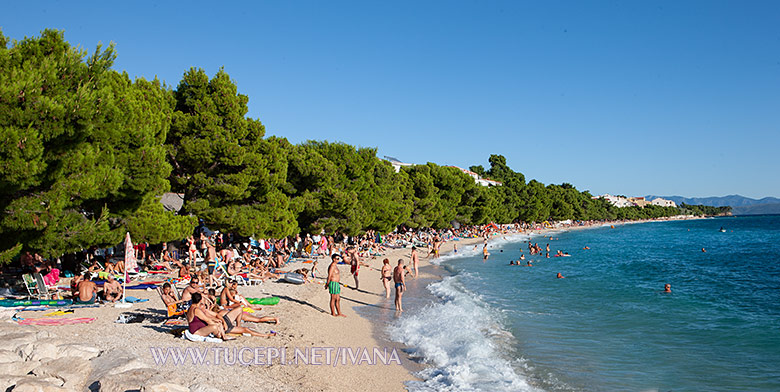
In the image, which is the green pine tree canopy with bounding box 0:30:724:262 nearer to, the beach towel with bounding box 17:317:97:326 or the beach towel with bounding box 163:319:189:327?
the beach towel with bounding box 17:317:97:326

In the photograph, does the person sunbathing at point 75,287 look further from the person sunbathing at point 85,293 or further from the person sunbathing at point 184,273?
the person sunbathing at point 184,273

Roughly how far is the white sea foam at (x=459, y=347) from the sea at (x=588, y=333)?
3cm

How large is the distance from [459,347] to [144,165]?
10.5m

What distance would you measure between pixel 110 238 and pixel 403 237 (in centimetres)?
3584

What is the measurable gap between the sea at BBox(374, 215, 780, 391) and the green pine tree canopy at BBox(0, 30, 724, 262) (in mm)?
8420

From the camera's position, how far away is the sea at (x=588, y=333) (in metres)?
9.84

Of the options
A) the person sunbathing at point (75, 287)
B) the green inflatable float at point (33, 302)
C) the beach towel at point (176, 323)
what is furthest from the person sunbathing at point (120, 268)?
the beach towel at point (176, 323)

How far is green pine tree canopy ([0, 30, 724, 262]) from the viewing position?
10.6 meters

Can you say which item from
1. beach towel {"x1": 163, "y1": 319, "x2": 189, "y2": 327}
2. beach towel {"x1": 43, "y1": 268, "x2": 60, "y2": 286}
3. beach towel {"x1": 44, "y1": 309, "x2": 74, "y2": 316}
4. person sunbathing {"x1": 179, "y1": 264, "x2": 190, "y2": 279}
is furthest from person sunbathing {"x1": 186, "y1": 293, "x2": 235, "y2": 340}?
person sunbathing {"x1": 179, "y1": 264, "x2": 190, "y2": 279}

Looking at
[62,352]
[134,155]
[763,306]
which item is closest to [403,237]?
[763,306]

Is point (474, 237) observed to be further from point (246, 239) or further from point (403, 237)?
point (246, 239)

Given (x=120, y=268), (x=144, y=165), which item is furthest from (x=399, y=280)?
(x=120, y=268)

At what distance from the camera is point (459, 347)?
11.5 m

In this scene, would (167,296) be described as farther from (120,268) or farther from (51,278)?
(120,268)
